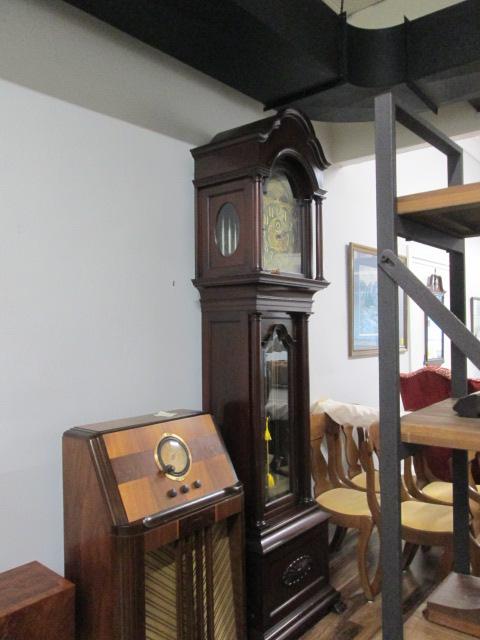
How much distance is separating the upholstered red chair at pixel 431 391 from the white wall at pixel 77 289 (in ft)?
5.89

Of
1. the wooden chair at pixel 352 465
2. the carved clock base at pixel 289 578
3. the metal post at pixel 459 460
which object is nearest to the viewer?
the metal post at pixel 459 460

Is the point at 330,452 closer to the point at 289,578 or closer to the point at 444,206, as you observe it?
the point at 289,578

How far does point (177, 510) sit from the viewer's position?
66.1 inches

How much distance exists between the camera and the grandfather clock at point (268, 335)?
2.10 m

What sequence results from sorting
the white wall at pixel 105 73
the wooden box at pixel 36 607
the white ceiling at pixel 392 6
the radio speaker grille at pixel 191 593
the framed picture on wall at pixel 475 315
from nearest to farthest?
the wooden box at pixel 36 607, the radio speaker grille at pixel 191 593, the white wall at pixel 105 73, the white ceiling at pixel 392 6, the framed picture on wall at pixel 475 315

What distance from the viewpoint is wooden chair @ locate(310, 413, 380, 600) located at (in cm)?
255

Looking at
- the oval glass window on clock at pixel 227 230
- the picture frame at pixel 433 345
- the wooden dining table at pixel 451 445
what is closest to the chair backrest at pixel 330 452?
the oval glass window on clock at pixel 227 230

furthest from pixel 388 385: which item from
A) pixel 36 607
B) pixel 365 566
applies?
pixel 365 566

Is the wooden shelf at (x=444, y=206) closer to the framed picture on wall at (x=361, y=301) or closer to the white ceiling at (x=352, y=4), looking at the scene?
→ the white ceiling at (x=352, y=4)

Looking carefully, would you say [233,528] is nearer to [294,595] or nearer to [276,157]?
[294,595]

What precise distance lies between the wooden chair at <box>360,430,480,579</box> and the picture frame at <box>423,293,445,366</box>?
238cm

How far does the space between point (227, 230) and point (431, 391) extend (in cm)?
216

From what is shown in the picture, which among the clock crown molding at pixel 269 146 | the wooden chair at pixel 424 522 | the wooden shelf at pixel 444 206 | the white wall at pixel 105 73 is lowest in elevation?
the wooden chair at pixel 424 522

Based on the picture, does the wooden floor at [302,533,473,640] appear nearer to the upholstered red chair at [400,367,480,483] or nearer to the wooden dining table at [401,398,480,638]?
the upholstered red chair at [400,367,480,483]
